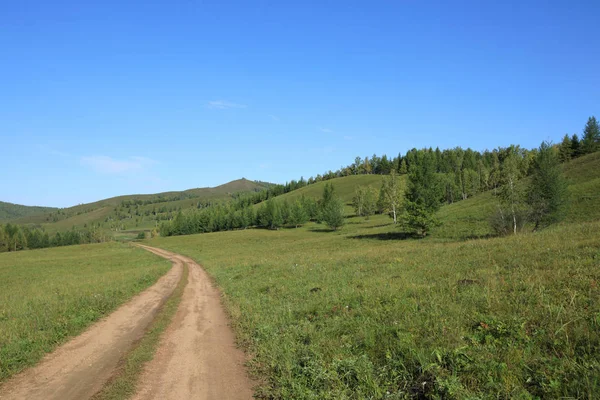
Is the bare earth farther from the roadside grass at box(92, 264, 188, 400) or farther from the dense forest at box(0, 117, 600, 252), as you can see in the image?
the dense forest at box(0, 117, 600, 252)

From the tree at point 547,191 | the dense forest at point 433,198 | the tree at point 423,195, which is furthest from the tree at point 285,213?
the tree at point 547,191

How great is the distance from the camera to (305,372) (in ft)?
24.5

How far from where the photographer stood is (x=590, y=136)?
93.4m

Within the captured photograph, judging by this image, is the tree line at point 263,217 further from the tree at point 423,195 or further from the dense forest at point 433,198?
the tree at point 423,195

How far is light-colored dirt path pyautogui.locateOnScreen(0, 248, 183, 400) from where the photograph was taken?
739 cm

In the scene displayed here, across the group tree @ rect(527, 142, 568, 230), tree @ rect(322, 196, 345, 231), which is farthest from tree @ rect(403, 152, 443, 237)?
tree @ rect(322, 196, 345, 231)

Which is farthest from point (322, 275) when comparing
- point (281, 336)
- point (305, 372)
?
point (305, 372)

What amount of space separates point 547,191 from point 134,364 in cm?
4316

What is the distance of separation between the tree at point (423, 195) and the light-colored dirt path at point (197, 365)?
1565 inches

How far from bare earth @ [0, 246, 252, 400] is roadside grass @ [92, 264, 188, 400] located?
0.19 metres

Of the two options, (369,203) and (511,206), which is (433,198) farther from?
(369,203)

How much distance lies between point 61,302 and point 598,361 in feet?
66.8

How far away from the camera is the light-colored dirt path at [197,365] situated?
23.4ft

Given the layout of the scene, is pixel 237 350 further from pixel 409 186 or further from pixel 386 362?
pixel 409 186
